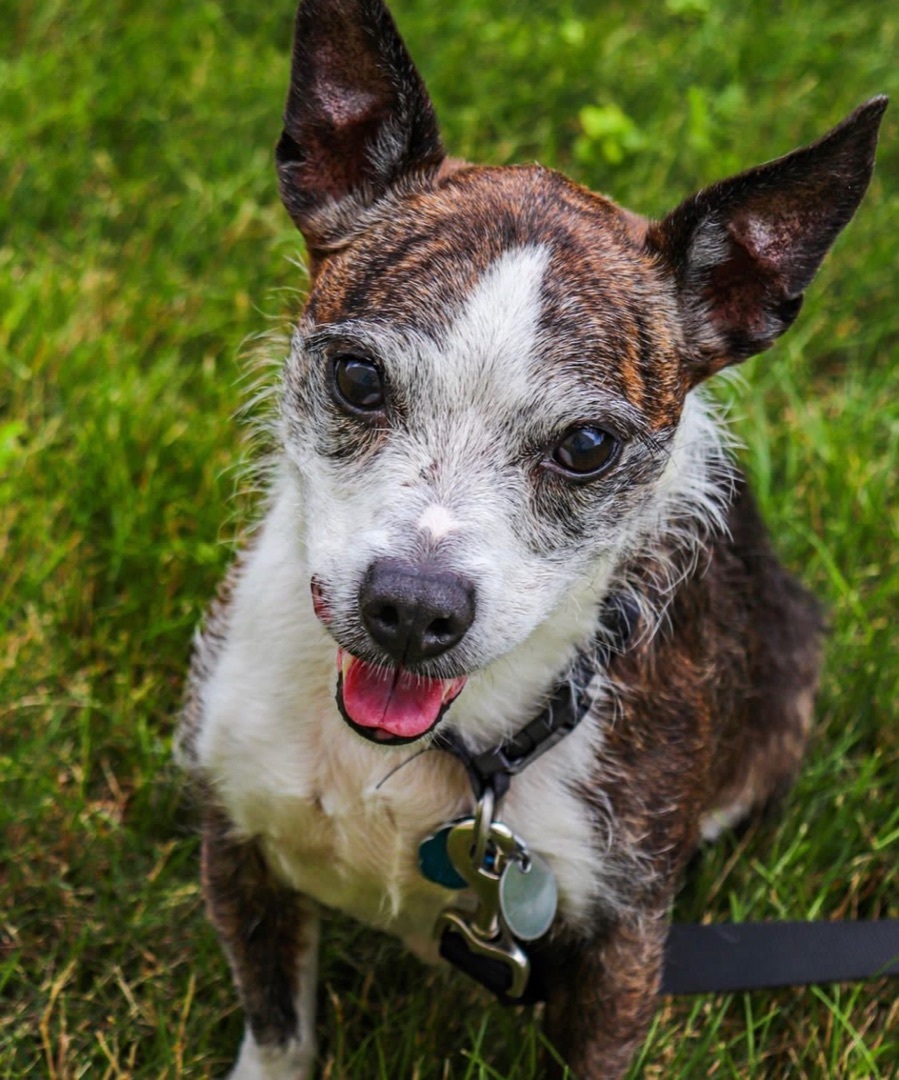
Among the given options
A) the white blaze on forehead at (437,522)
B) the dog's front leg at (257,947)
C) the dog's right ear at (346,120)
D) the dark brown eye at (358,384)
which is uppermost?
the dog's right ear at (346,120)

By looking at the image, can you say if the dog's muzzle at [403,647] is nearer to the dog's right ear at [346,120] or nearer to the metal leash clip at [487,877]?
the metal leash clip at [487,877]

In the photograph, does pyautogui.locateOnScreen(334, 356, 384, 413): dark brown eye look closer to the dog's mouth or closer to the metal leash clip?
the dog's mouth

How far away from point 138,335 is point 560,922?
2535 millimetres

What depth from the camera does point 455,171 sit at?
2.88m

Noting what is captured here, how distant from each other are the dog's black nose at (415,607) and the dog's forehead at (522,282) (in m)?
0.39

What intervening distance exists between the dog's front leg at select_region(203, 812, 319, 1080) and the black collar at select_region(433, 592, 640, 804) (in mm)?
571

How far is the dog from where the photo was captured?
2.52 meters

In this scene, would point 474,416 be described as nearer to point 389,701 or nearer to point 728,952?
point 389,701

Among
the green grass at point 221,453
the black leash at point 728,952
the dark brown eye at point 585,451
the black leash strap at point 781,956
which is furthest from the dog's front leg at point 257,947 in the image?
the dark brown eye at point 585,451

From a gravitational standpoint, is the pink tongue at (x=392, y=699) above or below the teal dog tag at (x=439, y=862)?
above

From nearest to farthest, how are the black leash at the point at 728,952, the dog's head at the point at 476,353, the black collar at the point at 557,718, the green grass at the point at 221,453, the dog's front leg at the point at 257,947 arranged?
1. the dog's head at the point at 476,353
2. the black collar at the point at 557,718
3. the black leash at the point at 728,952
4. the dog's front leg at the point at 257,947
5. the green grass at the point at 221,453

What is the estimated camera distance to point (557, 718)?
2.88m

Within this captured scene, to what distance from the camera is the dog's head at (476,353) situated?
98.0 inches

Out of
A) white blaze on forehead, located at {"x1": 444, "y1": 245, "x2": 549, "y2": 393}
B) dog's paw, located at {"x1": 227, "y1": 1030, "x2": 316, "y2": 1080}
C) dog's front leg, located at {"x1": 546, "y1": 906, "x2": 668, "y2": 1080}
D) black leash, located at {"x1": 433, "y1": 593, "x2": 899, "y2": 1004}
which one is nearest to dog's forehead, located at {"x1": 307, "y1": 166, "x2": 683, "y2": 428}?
white blaze on forehead, located at {"x1": 444, "y1": 245, "x2": 549, "y2": 393}
